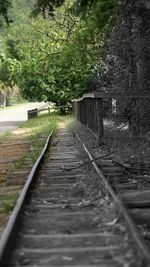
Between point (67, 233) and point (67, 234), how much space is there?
6 cm

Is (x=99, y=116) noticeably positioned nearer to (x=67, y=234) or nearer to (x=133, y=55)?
(x=133, y=55)

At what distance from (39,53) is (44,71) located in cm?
155

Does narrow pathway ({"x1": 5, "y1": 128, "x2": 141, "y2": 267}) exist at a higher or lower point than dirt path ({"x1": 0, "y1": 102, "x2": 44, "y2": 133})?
higher

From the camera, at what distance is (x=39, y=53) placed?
41.4 m

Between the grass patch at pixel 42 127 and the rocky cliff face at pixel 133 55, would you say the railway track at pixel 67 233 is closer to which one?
the rocky cliff face at pixel 133 55

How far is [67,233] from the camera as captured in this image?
18.5 feet

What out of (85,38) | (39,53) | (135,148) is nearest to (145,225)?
(135,148)

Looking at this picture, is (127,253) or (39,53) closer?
(127,253)

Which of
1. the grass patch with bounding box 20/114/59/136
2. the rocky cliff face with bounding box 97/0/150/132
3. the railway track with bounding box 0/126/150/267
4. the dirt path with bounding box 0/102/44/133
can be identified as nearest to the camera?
the railway track with bounding box 0/126/150/267

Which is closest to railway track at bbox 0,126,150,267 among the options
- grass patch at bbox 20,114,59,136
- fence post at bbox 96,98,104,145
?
fence post at bbox 96,98,104,145

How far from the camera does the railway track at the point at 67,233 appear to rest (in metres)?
4.68

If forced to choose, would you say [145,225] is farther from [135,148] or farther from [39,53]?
[39,53]

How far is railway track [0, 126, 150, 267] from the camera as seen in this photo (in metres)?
4.68

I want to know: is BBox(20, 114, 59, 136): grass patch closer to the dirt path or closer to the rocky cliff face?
the dirt path
